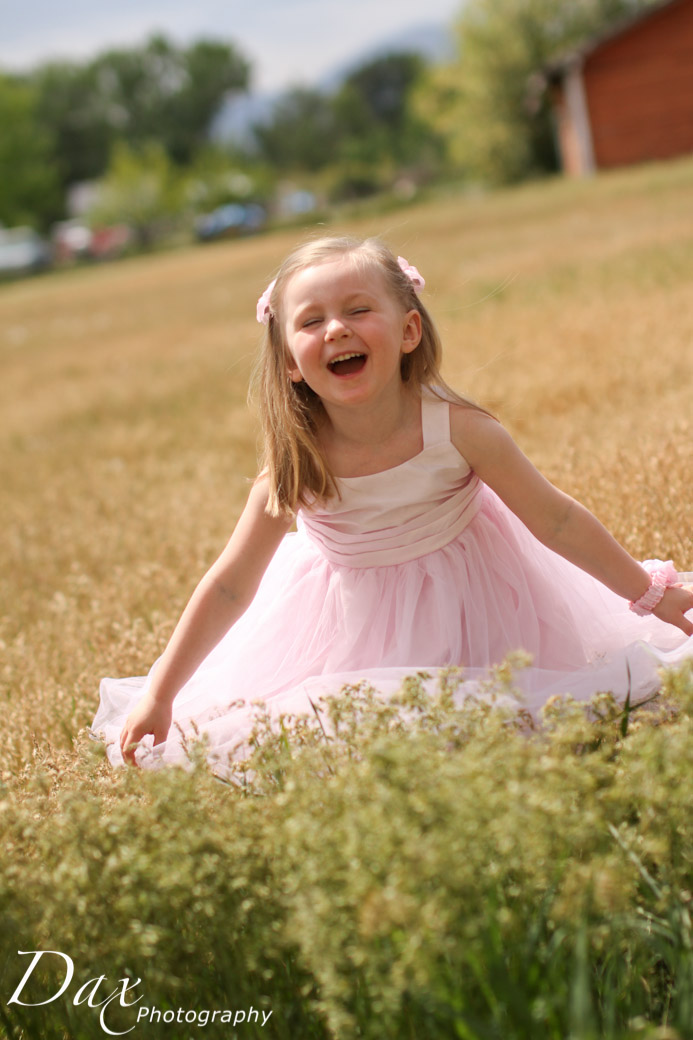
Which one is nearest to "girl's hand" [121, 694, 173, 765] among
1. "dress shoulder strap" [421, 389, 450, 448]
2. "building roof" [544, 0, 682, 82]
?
"dress shoulder strap" [421, 389, 450, 448]

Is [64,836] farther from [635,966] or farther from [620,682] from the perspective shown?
[620,682]

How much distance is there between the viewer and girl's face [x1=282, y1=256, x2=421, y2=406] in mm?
2998

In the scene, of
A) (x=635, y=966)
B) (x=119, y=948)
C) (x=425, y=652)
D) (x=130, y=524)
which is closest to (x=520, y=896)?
(x=635, y=966)

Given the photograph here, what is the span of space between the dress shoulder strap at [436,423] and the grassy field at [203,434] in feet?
2.74

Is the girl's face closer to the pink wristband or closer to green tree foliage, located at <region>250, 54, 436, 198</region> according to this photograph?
the pink wristband

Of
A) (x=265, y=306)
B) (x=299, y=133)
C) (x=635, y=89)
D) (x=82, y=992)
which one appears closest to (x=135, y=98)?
(x=299, y=133)

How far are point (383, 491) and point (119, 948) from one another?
1614 millimetres

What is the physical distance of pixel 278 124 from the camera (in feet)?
366

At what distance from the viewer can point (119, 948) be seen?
1.91 m

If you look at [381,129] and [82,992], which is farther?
[381,129]

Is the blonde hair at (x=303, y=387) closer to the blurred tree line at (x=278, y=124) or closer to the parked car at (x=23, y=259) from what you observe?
the blurred tree line at (x=278, y=124)

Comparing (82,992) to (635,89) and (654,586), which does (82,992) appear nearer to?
(654,586)

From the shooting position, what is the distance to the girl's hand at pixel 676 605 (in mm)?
3053

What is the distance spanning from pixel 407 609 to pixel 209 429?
5.27 metres
